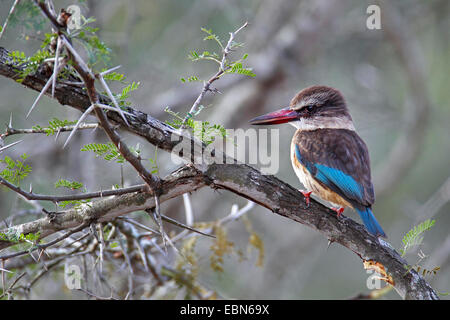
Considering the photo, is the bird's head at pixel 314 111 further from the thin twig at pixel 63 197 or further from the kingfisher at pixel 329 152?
the thin twig at pixel 63 197

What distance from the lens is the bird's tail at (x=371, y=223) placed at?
9.54 ft

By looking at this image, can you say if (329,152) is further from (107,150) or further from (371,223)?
(107,150)

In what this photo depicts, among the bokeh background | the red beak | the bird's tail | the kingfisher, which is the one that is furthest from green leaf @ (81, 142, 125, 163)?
the bokeh background

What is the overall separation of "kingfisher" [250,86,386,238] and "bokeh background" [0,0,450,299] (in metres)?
1.87

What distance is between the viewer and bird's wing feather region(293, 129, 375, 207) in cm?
340

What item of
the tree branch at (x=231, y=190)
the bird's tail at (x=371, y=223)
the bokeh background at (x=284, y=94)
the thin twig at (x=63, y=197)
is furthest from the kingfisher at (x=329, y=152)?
the bokeh background at (x=284, y=94)

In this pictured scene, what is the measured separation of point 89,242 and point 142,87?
4065mm

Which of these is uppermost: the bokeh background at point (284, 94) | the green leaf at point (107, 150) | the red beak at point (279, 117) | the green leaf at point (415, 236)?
the bokeh background at point (284, 94)

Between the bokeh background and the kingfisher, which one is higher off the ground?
the bokeh background

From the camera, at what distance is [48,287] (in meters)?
4.39

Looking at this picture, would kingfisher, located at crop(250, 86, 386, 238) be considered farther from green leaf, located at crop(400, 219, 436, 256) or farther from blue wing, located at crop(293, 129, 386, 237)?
green leaf, located at crop(400, 219, 436, 256)

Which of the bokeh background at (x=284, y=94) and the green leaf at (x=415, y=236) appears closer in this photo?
the green leaf at (x=415, y=236)

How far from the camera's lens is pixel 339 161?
141 inches
